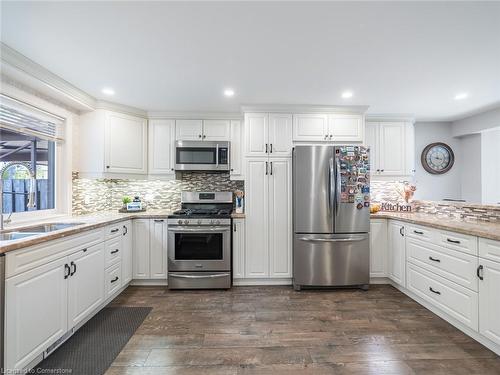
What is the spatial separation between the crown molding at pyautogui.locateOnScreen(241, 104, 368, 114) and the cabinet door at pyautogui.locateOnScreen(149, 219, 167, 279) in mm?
1904

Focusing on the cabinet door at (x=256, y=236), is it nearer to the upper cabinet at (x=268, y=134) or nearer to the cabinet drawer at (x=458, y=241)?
the upper cabinet at (x=268, y=134)

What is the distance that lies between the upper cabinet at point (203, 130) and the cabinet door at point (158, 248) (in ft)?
4.12

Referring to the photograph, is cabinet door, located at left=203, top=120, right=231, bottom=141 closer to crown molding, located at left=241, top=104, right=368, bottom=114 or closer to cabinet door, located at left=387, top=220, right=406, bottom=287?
crown molding, located at left=241, top=104, right=368, bottom=114

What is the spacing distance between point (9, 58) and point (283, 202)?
9.64 feet

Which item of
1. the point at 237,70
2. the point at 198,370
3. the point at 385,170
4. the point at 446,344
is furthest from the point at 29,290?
the point at 385,170

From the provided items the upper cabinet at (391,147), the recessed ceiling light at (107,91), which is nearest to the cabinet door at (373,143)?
the upper cabinet at (391,147)

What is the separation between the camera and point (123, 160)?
10.6 ft

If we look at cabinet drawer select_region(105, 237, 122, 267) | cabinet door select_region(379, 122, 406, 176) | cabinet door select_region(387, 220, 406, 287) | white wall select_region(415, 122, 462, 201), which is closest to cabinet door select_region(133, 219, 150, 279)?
cabinet drawer select_region(105, 237, 122, 267)

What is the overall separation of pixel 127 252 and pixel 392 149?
3.96 meters

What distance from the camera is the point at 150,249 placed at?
3.09 metres

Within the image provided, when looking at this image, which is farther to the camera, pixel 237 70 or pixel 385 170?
pixel 385 170

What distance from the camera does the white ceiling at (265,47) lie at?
151 centimetres

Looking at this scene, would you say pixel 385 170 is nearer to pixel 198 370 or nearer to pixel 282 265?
pixel 282 265

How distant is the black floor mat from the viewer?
171 cm
